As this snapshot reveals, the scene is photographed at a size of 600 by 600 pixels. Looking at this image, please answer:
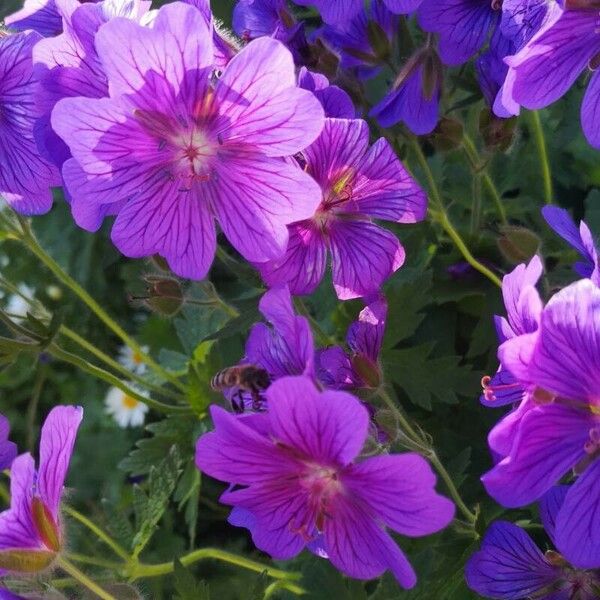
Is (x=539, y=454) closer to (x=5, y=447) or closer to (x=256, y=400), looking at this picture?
(x=256, y=400)

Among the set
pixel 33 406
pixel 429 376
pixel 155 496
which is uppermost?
pixel 429 376

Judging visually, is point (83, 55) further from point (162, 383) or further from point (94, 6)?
point (162, 383)

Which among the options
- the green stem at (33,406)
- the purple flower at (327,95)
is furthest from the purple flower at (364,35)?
the green stem at (33,406)

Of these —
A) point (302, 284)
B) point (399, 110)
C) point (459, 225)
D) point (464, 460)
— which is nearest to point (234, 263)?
point (302, 284)

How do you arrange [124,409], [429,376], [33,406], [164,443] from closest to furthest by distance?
[429,376]
[164,443]
[33,406]
[124,409]

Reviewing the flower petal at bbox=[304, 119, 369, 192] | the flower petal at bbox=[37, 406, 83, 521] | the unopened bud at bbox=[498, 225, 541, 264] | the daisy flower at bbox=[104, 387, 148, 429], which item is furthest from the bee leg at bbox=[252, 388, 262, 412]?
the daisy flower at bbox=[104, 387, 148, 429]

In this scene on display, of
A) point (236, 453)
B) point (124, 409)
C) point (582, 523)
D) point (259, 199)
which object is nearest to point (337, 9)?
point (259, 199)

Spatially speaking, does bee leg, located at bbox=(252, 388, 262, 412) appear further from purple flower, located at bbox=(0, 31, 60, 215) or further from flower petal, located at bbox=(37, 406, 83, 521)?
purple flower, located at bbox=(0, 31, 60, 215)
